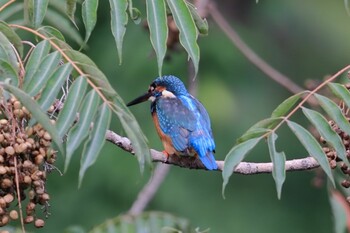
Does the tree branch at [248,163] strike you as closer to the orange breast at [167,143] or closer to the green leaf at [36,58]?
the orange breast at [167,143]

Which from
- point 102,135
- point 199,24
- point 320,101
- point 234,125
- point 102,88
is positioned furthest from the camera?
point 234,125

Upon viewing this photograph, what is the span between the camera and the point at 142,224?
3615 mm

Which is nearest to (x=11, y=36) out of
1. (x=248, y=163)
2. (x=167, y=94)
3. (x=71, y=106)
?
(x=71, y=106)

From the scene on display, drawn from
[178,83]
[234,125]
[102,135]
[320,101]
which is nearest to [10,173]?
[102,135]

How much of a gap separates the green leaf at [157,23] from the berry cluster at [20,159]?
1.52 feet

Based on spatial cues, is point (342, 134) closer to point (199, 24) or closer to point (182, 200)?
point (199, 24)

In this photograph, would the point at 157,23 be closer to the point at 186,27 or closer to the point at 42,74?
the point at 186,27

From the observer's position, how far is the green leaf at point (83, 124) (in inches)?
126

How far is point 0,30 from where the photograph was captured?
3.60m

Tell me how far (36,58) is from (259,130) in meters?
0.71

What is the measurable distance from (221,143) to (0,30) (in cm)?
488

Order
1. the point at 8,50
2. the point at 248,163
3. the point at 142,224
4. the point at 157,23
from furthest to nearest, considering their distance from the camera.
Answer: the point at 248,163 < the point at 157,23 < the point at 142,224 < the point at 8,50

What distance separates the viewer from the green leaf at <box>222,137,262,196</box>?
11.6ft

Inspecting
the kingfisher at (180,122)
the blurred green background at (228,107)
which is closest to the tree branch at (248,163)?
the kingfisher at (180,122)
